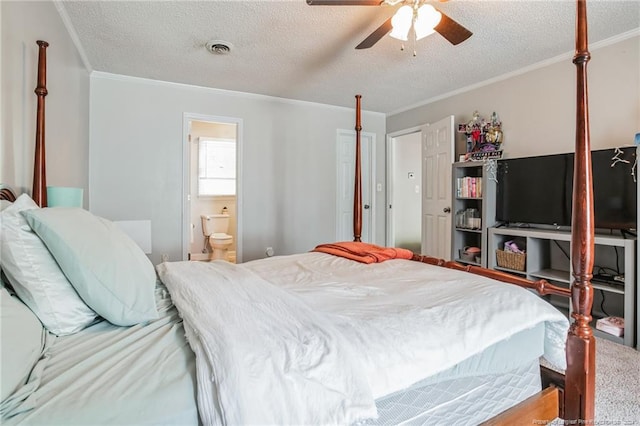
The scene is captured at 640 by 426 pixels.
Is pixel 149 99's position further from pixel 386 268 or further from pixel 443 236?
pixel 443 236

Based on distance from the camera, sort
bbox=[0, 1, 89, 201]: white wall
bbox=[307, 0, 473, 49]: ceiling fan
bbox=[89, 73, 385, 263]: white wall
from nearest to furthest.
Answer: bbox=[0, 1, 89, 201]: white wall < bbox=[307, 0, 473, 49]: ceiling fan < bbox=[89, 73, 385, 263]: white wall

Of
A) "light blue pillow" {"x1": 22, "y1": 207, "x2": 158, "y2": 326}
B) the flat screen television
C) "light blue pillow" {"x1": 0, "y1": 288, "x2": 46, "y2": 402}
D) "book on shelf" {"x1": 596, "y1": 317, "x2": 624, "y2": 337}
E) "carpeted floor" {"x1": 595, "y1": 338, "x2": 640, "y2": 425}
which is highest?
the flat screen television

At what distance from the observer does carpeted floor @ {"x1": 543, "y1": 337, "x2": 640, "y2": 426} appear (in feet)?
5.46

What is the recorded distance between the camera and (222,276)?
5.07ft

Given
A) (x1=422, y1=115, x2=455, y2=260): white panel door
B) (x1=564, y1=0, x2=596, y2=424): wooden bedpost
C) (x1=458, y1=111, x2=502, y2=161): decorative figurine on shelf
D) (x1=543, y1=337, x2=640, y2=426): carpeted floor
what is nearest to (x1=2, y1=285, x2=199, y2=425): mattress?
(x1=564, y1=0, x2=596, y2=424): wooden bedpost

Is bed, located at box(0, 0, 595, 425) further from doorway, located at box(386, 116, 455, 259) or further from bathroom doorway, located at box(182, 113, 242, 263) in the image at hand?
bathroom doorway, located at box(182, 113, 242, 263)

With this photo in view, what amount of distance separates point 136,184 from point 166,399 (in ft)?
12.1

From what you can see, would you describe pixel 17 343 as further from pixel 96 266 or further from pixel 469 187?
pixel 469 187

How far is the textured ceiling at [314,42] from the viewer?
95.7 inches

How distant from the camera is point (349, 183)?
5.19 metres

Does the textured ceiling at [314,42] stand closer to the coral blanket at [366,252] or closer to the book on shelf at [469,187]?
the book on shelf at [469,187]

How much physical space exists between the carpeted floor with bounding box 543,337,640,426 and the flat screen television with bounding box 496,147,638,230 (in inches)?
36.7

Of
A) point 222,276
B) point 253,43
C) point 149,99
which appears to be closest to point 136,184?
point 149,99

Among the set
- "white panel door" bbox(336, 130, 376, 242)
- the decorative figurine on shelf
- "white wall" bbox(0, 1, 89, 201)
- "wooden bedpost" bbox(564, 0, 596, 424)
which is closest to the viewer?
"wooden bedpost" bbox(564, 0, 596, 424)
